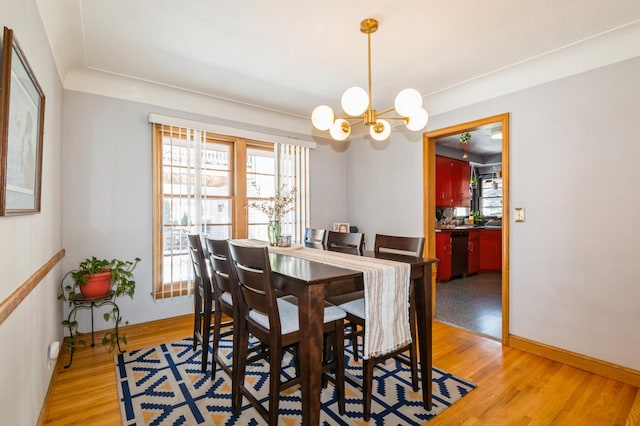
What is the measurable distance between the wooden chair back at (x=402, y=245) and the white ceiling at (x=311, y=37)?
145 centimetres

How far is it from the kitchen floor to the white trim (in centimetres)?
270

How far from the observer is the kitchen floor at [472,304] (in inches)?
127

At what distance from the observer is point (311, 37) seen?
2.24 metres

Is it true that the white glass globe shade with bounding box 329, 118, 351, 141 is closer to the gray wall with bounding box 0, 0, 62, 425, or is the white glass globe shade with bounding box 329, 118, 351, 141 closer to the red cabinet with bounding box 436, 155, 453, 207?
the gray wall with bounding box 0, 0, 62, 425

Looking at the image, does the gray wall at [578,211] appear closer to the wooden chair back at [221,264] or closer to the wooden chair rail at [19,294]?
the wooden chair back at [221,264]

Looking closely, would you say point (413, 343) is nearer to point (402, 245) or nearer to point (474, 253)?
point (402, 245)

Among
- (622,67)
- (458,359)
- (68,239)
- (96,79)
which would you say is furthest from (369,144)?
(68,239)

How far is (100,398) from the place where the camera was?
1969 millimetres

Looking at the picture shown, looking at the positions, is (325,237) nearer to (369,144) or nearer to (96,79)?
(369,144)

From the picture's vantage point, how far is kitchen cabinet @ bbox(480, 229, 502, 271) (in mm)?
5875

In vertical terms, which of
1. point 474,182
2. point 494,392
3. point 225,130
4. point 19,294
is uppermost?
point 225,130

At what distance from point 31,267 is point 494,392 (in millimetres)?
2802

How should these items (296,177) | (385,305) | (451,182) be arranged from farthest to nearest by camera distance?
1. (451,182)
2. (296,177)
3. (385,305)

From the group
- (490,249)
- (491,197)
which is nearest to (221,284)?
(490,249)
